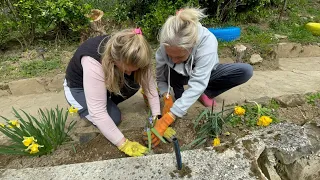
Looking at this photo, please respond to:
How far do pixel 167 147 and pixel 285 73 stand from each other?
8.02 feet

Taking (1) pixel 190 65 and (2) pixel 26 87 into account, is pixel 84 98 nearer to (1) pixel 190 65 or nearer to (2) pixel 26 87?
(1) pixel 190 65

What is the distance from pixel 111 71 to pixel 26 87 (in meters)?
2.12

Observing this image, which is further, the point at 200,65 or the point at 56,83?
the point at 56,83

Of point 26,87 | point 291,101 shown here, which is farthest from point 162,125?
point 26,87

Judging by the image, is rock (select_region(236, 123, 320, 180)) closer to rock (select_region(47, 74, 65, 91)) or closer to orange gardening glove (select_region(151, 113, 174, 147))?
Answer: orange gardening glove (select_region(151, 113, 174, 147))

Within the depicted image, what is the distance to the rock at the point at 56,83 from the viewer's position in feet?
11.9

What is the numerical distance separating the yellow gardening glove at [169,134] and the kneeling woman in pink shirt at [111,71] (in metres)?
0.21

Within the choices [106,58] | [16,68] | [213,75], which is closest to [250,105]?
[213,75]

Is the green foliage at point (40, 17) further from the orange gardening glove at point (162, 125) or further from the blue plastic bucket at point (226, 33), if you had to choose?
the orange gardening glove at point (162, 125)

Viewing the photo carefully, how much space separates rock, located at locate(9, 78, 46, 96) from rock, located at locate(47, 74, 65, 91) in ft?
0.31

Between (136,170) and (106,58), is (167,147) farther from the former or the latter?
(106,58)

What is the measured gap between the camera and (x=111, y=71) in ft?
6.38

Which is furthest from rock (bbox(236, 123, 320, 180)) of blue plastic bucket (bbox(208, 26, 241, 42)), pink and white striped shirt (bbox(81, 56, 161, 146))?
blue plastic bucket (bbox(208, 26, 241, 42))

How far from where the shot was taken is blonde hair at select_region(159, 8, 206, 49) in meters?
2.02
